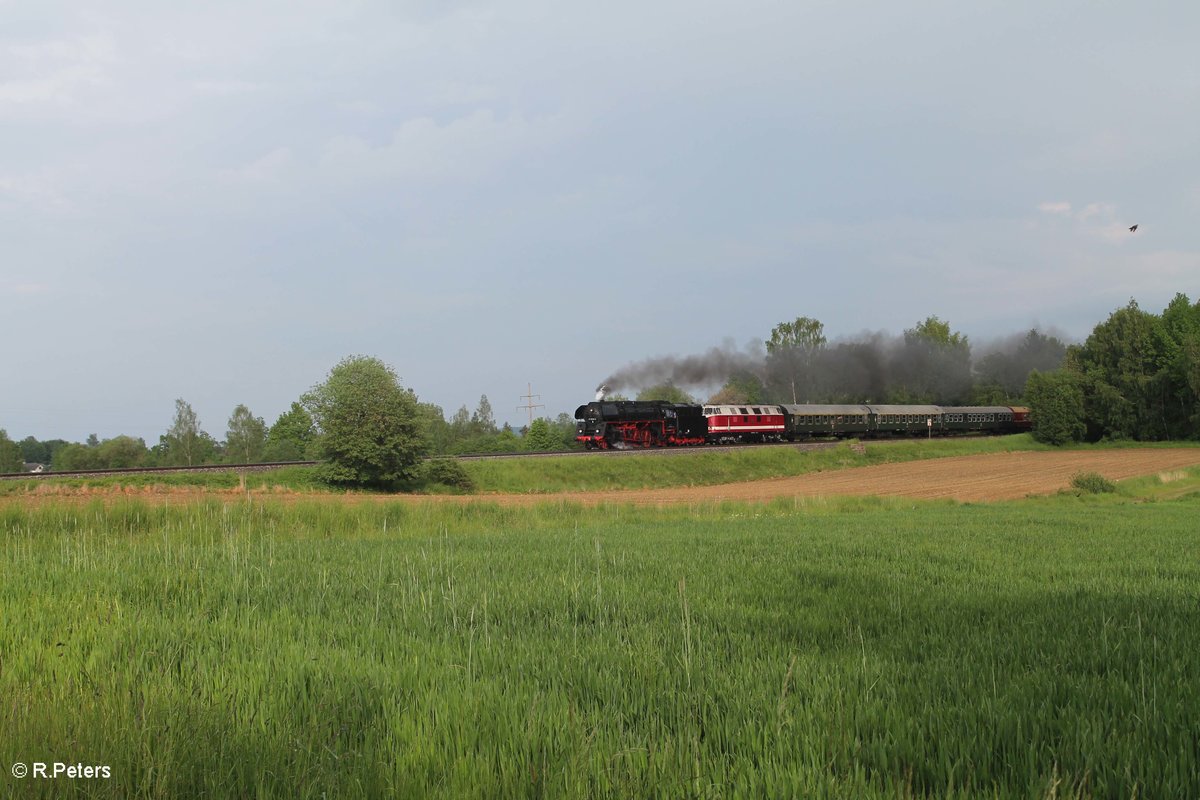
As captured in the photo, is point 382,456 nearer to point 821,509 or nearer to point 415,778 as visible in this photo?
point 821,509

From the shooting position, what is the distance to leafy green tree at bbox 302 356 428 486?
37.7 m

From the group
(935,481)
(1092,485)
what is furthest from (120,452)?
(1092,485)

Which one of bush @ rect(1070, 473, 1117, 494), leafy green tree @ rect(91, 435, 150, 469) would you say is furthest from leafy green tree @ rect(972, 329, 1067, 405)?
leafy green tree @ rect(91, 435, 150, 469)

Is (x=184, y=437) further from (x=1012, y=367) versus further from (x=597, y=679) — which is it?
(x=1012, y=367)

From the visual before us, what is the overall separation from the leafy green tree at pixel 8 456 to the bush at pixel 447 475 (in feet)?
179

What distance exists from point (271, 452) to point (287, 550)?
78319 millimetres

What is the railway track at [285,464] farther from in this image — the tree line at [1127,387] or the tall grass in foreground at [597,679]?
the tree line at [1127,387]

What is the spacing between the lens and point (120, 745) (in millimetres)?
3619

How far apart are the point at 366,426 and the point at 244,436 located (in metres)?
62.7

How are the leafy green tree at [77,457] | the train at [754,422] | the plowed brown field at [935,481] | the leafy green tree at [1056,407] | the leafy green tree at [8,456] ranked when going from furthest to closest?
1. the leafy green tree at [1056,407]
2. the leafy green tree at [8,456]
3. the leafy green tree at [77,457]
4. the train at [754,422]
5. the plowed brown field at [935,481]

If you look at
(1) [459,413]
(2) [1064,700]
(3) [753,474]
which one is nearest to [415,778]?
(2) [1064,700]

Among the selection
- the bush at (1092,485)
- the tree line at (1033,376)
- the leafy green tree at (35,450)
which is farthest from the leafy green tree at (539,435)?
the leafy green tree at (35,450)

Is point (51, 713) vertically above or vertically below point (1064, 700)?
above

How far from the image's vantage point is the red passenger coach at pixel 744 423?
210ft
